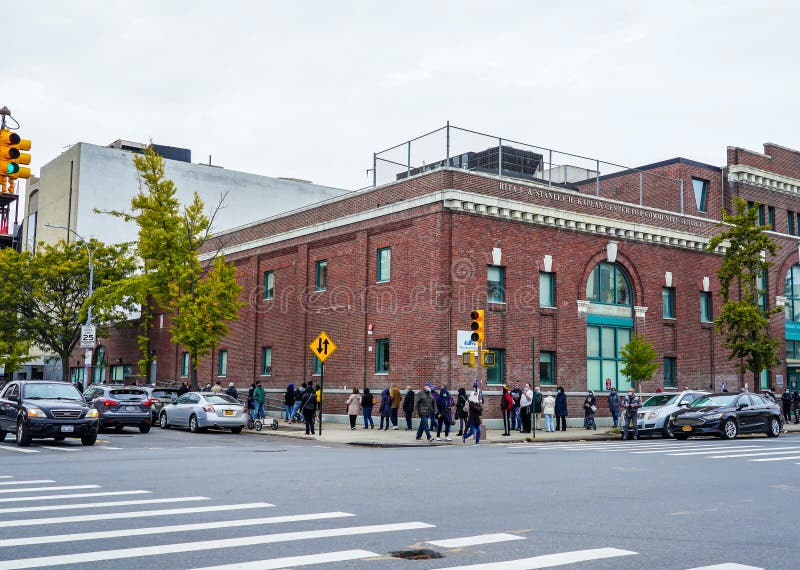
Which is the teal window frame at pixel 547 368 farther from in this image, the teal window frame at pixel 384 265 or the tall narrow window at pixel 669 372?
the tall narrow window at pixel 669 372

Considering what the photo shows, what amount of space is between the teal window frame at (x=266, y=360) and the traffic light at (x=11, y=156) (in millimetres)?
27813

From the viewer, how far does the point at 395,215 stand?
1330 inches

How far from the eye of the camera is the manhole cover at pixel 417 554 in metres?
7.75

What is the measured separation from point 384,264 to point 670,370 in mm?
14869

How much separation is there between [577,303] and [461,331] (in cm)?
660

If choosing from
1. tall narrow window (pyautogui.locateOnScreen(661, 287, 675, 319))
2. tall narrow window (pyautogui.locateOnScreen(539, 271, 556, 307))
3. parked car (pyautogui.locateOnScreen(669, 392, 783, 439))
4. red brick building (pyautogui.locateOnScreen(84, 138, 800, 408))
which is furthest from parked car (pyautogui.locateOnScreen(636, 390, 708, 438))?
tall narrow window (pyautogui.locateOnScreen(661, 287, 675, 319))

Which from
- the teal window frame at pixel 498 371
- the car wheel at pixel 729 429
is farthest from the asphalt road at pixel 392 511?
the teal window frame at pixel 498 371

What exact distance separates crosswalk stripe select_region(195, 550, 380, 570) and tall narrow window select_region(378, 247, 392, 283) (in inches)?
1039

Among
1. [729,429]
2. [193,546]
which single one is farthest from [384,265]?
[193,546]

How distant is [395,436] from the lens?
27750 millimetres

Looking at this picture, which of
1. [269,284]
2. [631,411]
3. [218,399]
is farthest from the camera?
[269,284]

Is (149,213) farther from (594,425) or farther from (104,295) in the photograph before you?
(594,425)

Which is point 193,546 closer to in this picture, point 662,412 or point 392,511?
point 392,511

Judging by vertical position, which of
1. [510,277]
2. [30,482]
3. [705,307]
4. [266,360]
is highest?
[510,277]
